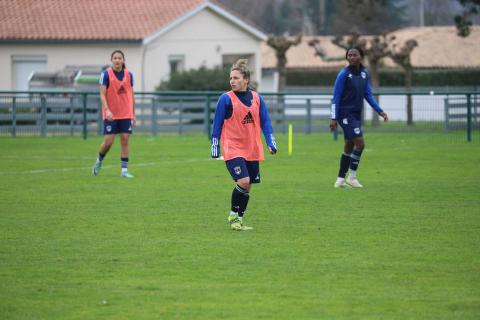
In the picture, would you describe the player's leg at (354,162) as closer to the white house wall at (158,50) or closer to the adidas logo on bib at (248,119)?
the adidas logo on bib at (248,119)

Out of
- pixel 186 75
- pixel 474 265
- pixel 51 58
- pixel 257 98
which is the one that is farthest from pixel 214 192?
pixel 51 58

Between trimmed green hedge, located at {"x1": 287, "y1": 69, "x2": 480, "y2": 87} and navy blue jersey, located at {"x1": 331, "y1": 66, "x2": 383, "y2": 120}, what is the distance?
39.0 metres

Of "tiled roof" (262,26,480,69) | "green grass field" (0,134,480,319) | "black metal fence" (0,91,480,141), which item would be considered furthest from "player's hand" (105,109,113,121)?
Result: "tiled roof" (262,26,480,69)

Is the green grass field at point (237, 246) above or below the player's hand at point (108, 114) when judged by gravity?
below

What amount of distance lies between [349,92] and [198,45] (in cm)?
2755

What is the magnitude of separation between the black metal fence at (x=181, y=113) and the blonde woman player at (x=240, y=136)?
53.4 feet

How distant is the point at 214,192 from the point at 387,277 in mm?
6570

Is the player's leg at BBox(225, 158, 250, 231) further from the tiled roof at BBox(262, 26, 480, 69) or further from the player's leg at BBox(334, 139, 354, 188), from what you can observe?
the tiled roof at BBox(262, 26, 480, 69)

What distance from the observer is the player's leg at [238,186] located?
34.5 ft

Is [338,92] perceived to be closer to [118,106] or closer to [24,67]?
[118,106]

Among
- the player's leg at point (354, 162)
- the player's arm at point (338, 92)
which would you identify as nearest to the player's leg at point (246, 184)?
the player's arm at point (338, 92)

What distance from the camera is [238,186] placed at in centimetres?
1060

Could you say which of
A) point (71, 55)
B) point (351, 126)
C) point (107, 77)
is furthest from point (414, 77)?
point (351, 126)

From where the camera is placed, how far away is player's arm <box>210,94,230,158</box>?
10.4 metres
